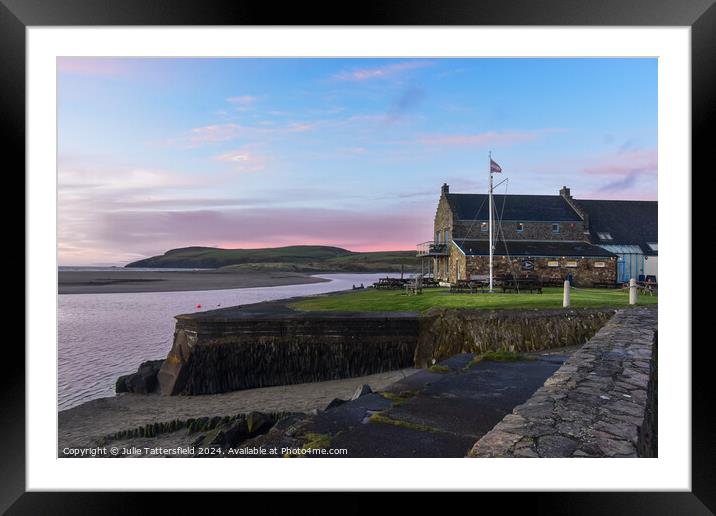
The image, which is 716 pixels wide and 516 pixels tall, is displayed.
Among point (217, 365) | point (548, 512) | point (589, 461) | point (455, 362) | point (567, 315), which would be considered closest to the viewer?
point (589, 461)

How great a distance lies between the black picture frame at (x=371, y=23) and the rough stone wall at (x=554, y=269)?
73.7 feet

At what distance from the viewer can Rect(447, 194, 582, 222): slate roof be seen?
30.5 meters

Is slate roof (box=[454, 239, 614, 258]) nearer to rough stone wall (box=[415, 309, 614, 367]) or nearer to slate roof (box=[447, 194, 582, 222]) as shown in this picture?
slate roof (box=[447, 194, 582, 222])

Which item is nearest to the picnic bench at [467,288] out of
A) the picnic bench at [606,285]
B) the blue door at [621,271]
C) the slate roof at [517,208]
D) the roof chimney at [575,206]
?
the picnic bench at [606,285]

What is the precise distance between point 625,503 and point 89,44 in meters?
6.04

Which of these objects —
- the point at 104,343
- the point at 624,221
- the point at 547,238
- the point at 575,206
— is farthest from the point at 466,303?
the point at 624,221

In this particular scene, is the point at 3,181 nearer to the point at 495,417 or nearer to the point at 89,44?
the point at 89,44

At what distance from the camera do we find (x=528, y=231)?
30.3 metres

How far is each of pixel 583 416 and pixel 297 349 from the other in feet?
37.8

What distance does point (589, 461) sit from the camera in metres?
2.96

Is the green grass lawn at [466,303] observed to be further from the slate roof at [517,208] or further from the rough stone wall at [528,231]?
the slate roof at [517,208]

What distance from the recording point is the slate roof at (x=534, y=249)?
85.6 ft

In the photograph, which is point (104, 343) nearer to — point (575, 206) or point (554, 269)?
point (554, 269)

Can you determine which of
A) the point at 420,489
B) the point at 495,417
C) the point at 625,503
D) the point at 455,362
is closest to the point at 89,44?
the point at 420,489
